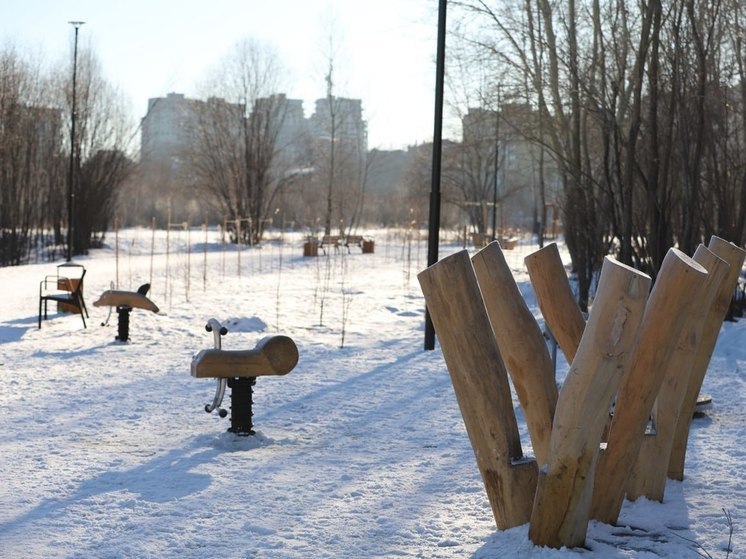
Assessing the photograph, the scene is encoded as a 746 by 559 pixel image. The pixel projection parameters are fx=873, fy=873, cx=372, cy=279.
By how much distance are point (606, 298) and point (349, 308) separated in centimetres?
1047

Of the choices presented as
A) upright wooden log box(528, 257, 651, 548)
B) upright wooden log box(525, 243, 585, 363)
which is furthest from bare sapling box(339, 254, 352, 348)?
upright wooden log box(528, 257, 651, 548)

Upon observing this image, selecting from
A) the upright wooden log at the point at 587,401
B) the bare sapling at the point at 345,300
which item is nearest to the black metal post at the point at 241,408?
the upright wooden log at the point at 587,401

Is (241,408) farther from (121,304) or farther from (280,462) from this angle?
(121,304)

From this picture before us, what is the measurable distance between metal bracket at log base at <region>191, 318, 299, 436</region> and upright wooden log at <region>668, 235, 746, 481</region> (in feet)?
7.62

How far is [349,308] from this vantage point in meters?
13.6

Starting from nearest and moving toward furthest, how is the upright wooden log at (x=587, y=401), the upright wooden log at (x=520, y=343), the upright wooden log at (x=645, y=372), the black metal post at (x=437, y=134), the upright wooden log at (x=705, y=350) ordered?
the upright wooden log at (x=587, y=401)
the upright wooden log at (x=645, y=372)
the upright wooden log at (x=520, y=343)
the upright wooden log at (x=705, y=350)
the black metal post at (x=437, y=134)

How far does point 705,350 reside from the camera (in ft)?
14.5

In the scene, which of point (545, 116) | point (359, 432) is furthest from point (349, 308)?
point (359, 432)

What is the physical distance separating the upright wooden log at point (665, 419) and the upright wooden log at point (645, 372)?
0.46 meters

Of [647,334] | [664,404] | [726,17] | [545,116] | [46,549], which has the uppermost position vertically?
[726,17]

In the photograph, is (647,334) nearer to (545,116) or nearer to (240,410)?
(240,410)

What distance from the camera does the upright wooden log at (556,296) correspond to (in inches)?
160

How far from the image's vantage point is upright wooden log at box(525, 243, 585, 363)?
4.06m

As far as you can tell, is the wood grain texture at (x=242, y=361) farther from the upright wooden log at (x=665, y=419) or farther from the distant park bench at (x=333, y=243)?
the distant park bench at (x=333, y=243)
